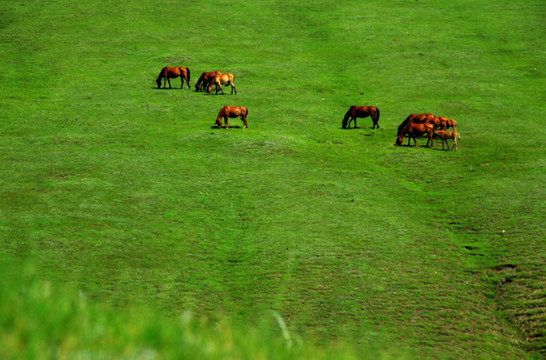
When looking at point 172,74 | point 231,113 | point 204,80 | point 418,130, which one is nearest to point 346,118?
point 418,130

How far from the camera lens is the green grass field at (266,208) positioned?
15062mm

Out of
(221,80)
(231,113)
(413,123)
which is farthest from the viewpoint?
(221,80)

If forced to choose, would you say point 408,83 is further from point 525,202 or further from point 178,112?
point 525,202

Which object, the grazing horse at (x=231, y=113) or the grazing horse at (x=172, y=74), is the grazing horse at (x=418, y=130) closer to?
the grazing horse at (x=231, y=113)

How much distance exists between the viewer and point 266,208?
25734 millimetres

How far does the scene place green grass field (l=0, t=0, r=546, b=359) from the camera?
49.4 ft

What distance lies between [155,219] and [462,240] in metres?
11.2

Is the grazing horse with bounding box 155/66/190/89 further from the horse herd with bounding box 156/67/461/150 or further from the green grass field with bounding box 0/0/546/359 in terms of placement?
the horse herd with bounding box 156/67/461/150

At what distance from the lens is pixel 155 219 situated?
77.3 ft

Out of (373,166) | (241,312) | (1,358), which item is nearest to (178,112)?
(373,166)

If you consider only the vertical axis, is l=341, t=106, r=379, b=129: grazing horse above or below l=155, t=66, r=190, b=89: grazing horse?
below

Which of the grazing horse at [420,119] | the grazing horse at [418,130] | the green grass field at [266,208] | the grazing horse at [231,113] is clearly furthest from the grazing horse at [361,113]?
the grazing horse at [231,113]

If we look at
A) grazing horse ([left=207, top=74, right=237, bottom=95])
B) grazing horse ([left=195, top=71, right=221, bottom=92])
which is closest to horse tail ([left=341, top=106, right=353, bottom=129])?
grazing horse ([left=207, top=74, right=237, bottom=95])

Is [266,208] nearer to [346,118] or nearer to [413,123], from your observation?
[413,123]
